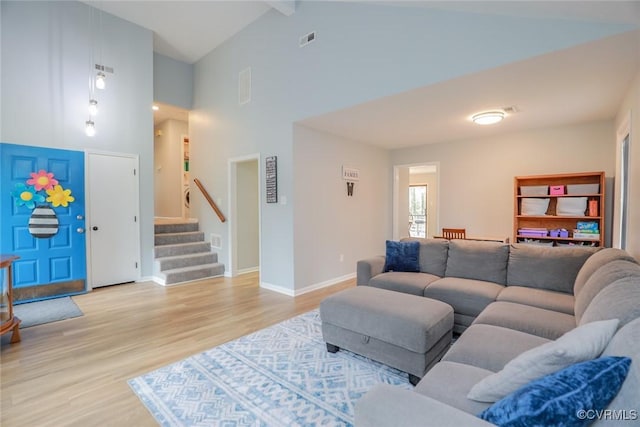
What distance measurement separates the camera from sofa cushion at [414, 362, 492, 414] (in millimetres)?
1203

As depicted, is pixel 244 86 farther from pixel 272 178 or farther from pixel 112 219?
pixel 112 219

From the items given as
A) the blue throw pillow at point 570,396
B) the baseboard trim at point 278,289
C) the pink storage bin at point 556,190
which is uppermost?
the pink storage bin at point 556,190

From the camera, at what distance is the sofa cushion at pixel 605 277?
5.53 feet

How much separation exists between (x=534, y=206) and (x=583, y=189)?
59 cm

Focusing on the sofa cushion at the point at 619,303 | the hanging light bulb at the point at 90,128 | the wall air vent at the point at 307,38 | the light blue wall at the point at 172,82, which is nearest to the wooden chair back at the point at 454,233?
the sofa cushion at the point at 619,303

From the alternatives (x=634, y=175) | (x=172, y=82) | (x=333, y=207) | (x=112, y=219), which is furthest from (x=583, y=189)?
(x=172, y=82)

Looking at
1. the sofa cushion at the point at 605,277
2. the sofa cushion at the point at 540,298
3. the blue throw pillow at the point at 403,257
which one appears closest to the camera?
the sofa cushion at the point at 605,277

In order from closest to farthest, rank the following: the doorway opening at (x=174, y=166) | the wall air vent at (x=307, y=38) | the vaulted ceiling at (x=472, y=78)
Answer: the vaulted ceiling at (x=472, y=78) < the wall air vent at (x=307, y=38) < the doorway opening at (x=174, y=166)

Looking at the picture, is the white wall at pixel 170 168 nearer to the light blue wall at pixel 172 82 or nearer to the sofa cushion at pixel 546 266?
the light blue wall at pixel 172 82

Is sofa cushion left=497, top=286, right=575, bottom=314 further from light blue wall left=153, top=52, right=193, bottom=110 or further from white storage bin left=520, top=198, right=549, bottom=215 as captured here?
light blue wall left=153, top=52, right=193, bottom=110

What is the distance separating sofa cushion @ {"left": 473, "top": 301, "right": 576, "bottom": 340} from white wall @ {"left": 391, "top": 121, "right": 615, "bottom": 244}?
9.71ft

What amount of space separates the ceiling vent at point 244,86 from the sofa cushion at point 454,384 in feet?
A: 15.4

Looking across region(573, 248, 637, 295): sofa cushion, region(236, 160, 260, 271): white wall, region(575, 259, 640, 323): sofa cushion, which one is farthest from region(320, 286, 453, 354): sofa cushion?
region(236, 160, 260, 271): white wall

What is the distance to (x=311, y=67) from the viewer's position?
4031 millimetres
